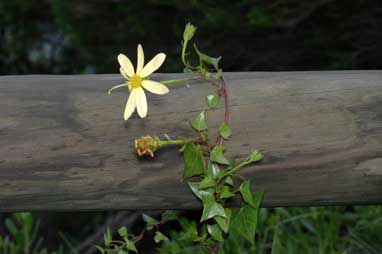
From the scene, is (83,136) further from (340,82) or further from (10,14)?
(10,14)

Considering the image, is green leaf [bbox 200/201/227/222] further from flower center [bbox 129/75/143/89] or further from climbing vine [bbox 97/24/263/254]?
flower center [bbox 129/75/143/89]

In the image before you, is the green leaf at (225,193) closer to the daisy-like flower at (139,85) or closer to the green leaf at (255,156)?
the green leaf at (255,156)

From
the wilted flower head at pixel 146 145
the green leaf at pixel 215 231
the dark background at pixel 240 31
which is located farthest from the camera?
the dark background at pixel 240 31

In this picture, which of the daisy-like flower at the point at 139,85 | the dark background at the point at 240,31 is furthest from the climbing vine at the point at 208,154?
the dark background at the point at 240,31

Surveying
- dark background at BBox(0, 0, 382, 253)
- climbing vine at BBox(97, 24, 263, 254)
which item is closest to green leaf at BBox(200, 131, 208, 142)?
climbing vine at BBox(97, 24, 263, 254)

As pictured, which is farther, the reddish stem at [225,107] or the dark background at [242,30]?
the dark background at [242,30]

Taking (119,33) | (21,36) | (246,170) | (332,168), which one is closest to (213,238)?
(246,170)
